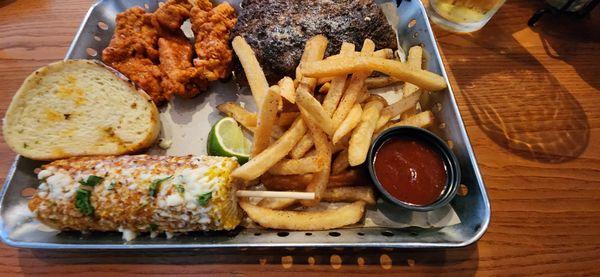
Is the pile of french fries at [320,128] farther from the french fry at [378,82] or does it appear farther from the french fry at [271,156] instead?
the french fry at [378,82]

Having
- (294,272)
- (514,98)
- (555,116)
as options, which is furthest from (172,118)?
(555,116)

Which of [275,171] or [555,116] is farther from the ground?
[275,171]

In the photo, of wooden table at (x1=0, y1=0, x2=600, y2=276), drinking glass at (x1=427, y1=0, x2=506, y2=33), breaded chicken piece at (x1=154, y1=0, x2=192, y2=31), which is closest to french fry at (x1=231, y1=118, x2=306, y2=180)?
wooden table at (x1=0, y1=0, x2=600, y2=276)

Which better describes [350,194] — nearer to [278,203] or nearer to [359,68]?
[278,203]

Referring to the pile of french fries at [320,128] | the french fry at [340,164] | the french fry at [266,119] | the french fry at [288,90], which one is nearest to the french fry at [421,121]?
the pile of french fries at [320,128]

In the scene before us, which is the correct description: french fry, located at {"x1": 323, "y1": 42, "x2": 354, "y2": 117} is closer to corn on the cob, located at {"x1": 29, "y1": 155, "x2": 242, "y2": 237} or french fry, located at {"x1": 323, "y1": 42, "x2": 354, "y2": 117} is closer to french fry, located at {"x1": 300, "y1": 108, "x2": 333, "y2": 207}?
french fry, located at {"x1": 300, "y1": 108, "x2": 333, "y2": 207}

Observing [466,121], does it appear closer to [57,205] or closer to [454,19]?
[454,19]

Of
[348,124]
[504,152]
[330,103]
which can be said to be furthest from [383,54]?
[504,152]
